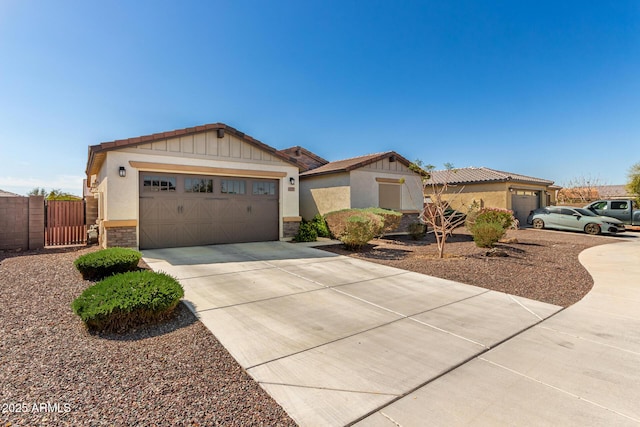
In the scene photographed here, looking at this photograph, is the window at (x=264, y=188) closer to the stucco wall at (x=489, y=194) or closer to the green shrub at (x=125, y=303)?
the green shrub at (x=125, y=303)

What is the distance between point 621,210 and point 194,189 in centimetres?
2361

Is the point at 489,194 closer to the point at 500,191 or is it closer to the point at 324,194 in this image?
the point at 500,191

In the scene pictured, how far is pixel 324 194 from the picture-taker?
14.8 m

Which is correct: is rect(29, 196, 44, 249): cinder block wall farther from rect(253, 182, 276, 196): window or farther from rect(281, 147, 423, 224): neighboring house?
rect(281, 147, 423, 224): neighboring house

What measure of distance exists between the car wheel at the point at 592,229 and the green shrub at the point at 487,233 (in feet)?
32.9

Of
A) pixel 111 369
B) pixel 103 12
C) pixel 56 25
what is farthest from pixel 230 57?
pixel 111 369

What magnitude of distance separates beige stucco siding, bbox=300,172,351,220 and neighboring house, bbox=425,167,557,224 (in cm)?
810

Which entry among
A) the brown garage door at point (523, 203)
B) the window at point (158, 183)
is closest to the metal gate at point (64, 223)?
the window at point (158, 183)

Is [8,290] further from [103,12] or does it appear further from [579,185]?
[579,185]

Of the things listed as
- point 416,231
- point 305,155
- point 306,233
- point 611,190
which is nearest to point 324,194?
point 306,233

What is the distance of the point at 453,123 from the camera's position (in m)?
16.8

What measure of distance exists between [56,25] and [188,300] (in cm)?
851

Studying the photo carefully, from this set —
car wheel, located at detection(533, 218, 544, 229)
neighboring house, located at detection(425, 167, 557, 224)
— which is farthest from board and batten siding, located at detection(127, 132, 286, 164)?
car wheel, located at detection(533, 218, 544, 229)

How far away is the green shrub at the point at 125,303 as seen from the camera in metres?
3.59
